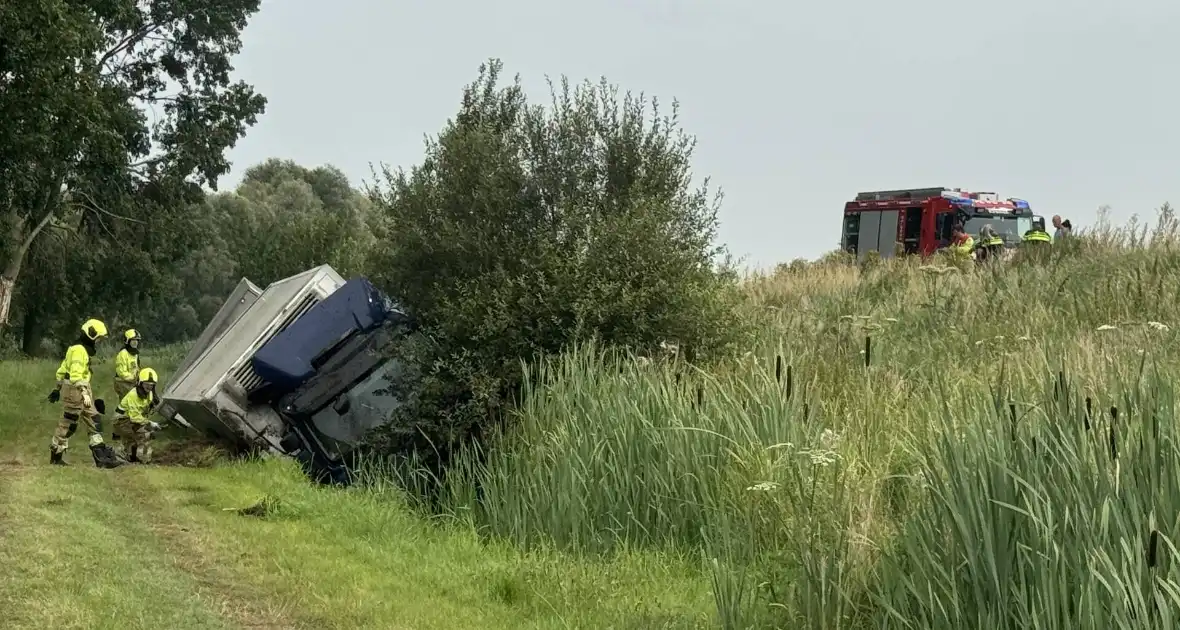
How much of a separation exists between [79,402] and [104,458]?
37.5 inches

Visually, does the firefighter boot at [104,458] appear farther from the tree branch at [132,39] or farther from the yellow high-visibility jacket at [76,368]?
the tree branch at [132,39]

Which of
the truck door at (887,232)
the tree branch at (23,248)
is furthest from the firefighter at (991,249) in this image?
the tree branch at (23,248)

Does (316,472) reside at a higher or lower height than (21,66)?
lower

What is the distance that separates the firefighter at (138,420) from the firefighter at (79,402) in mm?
292

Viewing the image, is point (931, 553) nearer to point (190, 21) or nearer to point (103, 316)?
point (190, 21)

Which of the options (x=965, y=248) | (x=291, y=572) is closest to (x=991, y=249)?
(x=965, y=248)

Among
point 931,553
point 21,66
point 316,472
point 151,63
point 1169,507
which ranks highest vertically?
point 151,63

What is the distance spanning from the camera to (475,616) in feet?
19.0

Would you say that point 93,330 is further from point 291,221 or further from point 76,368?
point 291,221

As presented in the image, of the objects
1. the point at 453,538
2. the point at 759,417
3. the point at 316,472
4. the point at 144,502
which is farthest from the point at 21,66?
the point at 759,417

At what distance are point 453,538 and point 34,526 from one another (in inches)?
117

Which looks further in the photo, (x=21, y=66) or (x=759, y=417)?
(x=21, y=66)

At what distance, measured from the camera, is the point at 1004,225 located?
25625mm

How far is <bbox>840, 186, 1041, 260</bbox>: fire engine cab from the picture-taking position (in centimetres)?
2555
